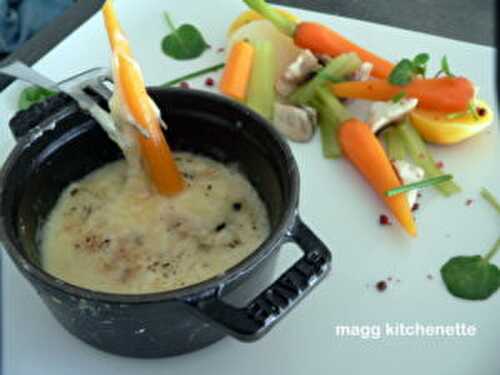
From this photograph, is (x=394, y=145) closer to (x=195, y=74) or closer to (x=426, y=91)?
(x=426, y=91)

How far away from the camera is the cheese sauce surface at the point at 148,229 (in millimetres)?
1011

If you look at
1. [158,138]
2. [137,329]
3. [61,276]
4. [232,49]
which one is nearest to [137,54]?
[232,49]

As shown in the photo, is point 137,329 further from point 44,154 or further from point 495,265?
point 495,265

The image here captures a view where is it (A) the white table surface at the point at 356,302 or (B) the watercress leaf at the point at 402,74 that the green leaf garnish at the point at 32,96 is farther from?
(B) the watercress leaf at the point at 402,74

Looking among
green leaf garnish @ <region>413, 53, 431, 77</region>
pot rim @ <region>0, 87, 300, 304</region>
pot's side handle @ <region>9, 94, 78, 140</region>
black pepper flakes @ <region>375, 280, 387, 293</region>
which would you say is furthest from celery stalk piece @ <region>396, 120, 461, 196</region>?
pot's side handle @ <region>9, 94, 78, 140</region>

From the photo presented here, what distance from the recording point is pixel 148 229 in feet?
3.51

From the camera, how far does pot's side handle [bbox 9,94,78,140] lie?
112 centimetres

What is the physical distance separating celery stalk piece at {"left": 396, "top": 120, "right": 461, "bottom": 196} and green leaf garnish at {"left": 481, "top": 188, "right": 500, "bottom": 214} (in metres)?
0.04

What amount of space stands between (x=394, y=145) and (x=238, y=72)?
12.3 inches

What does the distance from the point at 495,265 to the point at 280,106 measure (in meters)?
0.45

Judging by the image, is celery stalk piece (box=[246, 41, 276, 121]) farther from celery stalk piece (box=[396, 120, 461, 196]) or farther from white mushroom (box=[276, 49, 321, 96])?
celery stalk piece (box=[396, 120, 461, 196])

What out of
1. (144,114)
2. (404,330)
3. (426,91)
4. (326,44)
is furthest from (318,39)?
(404,330)

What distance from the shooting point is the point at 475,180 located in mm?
1274

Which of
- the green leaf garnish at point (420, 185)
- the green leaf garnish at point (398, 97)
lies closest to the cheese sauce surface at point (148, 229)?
the green leaf garnish at point (420, 185)
